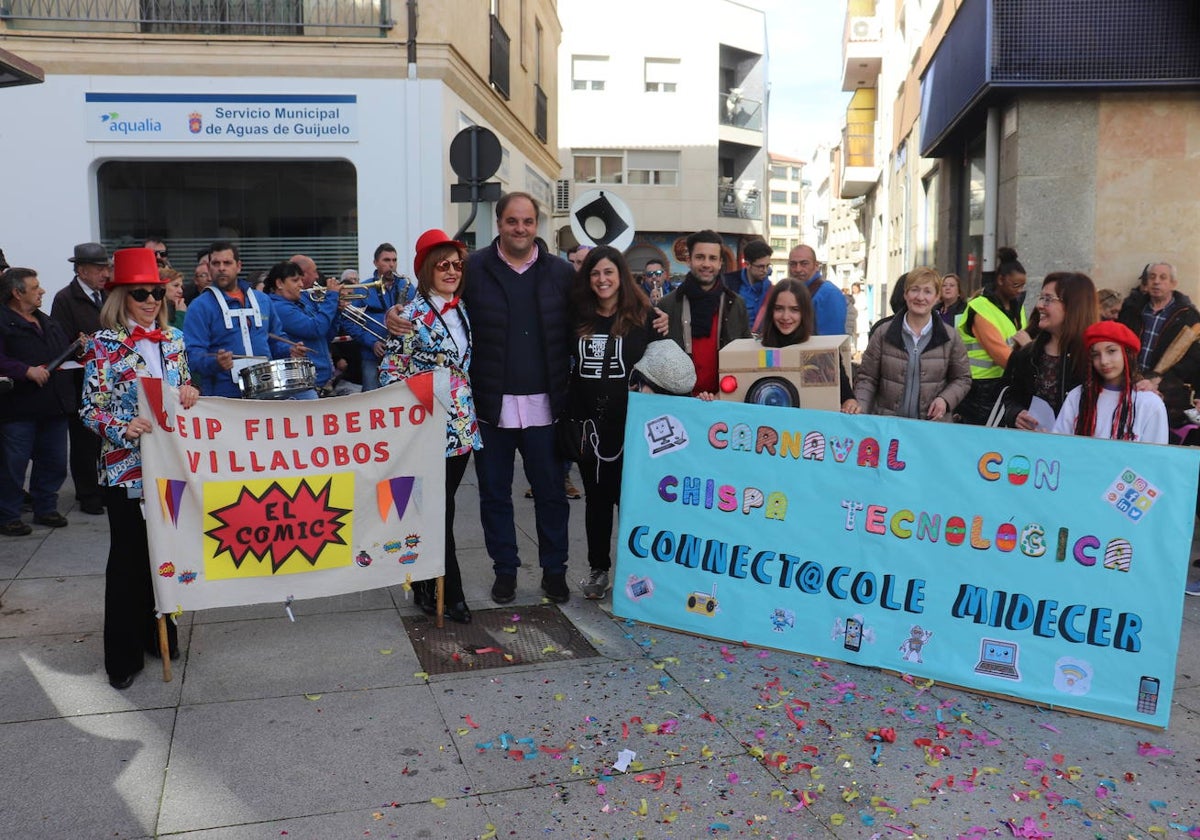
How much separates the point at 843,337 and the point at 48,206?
11793 millimetres

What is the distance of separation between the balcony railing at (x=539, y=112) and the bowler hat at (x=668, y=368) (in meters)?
17.4

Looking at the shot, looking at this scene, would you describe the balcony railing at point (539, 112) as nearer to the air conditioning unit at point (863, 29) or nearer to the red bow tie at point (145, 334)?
the air conditioning unit at point (863, 29)

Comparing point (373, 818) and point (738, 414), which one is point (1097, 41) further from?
point (373, 818)

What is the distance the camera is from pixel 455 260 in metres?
5.14

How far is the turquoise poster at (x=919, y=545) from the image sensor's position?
4.16m

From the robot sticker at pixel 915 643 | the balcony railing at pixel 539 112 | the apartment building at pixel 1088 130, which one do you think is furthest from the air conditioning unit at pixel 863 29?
the robot sticker at pixel 915 643


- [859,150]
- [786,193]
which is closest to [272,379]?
[859,150]

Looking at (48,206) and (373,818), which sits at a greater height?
(48,206)

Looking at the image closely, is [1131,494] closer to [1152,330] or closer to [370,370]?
[1152,330]

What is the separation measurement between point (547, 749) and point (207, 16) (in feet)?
42.3

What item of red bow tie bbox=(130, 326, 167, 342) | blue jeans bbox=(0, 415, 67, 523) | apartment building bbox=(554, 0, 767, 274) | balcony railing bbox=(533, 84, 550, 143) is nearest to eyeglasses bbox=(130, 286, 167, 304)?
red bow tie bbox=(130, 326, 167, 342)

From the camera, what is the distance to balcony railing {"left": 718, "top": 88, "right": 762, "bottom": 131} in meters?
40.5

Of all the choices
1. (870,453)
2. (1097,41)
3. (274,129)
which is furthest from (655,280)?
(870,453)

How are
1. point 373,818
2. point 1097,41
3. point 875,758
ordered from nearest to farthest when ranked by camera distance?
1. point 373,818
2. point 875,758
3. point 1097,41
